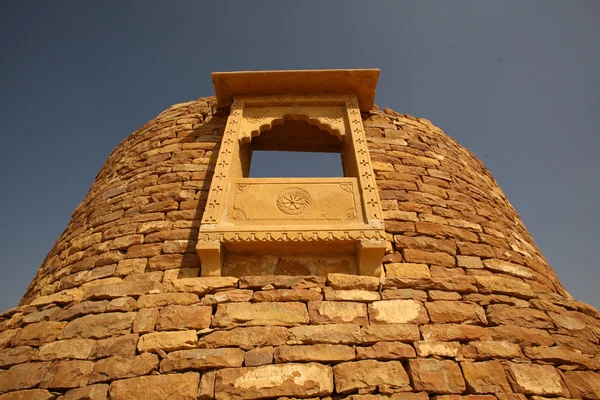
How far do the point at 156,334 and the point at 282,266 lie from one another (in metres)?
1.11

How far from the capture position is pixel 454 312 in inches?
106

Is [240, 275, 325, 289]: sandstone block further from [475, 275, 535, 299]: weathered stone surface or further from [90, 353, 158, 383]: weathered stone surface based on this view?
[475, 275, 535, 299]: weathered stone surface

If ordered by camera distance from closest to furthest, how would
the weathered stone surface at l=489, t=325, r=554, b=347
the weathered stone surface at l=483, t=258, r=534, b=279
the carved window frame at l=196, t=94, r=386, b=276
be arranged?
the weathered stone surface at l=489, t=325, r=554, b=347
the carved window frame at l=196, t=94, r=386, b=276
the weathered stone surface at l=483, t=258, r=534, b=279

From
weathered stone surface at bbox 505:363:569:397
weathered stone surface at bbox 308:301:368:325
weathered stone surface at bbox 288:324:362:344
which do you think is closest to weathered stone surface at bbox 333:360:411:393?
weathered stone surface at bbox 288:324:362:344

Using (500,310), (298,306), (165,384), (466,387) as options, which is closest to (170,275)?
(165,384)

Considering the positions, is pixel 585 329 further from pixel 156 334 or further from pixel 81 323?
pixel 81 323

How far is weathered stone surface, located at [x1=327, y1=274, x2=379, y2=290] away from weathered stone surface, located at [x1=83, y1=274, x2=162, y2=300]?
4.56 feet

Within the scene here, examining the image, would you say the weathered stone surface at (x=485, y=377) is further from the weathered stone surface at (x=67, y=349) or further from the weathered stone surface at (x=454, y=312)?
the weathered stone surface at (x=67, y=349)

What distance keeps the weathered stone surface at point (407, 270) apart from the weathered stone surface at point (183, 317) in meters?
1.52

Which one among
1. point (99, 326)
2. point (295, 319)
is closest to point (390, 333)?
point (295, 319)

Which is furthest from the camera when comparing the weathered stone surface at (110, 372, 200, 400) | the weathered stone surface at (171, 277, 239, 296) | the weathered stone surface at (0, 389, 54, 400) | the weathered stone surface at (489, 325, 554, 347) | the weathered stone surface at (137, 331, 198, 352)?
the weathered stone surface at (171, 277, 239, 296)

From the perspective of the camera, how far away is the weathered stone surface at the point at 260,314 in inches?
98.2

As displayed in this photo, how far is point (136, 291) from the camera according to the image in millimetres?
2777

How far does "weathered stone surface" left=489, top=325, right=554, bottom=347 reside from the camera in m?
2.61
